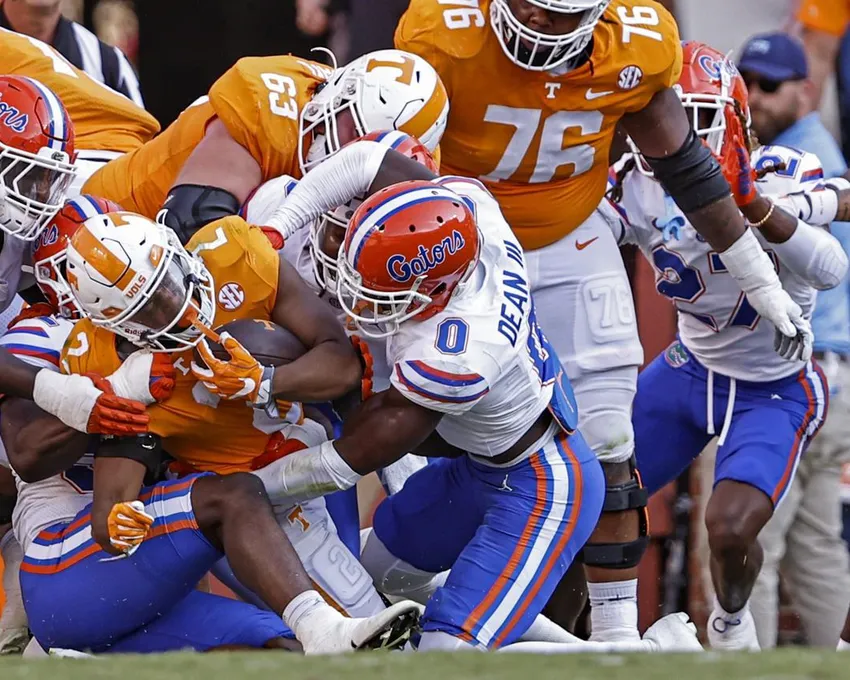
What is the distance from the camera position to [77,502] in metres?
3.87

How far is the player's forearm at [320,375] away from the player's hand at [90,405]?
301mm

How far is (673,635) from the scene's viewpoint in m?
4.13

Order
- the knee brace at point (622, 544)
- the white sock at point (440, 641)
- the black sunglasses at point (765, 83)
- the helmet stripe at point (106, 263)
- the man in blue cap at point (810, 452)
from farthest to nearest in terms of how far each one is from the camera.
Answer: the black sunglasses at point (765, 83) → the man in blue cap at point (810, 452) → the knee brace at point (622, 544) → the white sock at point (440, 641) → the helmet stripe at point (106, 263)

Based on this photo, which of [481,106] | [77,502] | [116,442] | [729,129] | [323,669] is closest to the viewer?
[323,669]

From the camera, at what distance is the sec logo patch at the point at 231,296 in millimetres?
3674

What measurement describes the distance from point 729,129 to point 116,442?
2079 mm

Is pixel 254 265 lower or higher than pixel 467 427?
higher

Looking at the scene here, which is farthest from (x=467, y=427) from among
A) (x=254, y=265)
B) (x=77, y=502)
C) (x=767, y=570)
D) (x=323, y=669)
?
(x=767, y=570)

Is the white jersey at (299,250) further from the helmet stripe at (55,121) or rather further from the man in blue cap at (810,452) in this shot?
the man in blue cap at (810,452)

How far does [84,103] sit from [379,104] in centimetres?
108

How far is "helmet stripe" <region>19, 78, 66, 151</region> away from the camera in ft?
13.2

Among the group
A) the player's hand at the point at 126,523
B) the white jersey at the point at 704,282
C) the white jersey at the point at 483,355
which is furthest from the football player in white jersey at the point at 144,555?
the white jersey at the point at 704,282

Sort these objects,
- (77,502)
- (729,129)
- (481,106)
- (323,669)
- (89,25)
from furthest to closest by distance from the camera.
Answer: (89,25), (729,129), (481,106), (77,502), (323,669)

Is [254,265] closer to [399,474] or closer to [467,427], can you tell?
[467,427]
